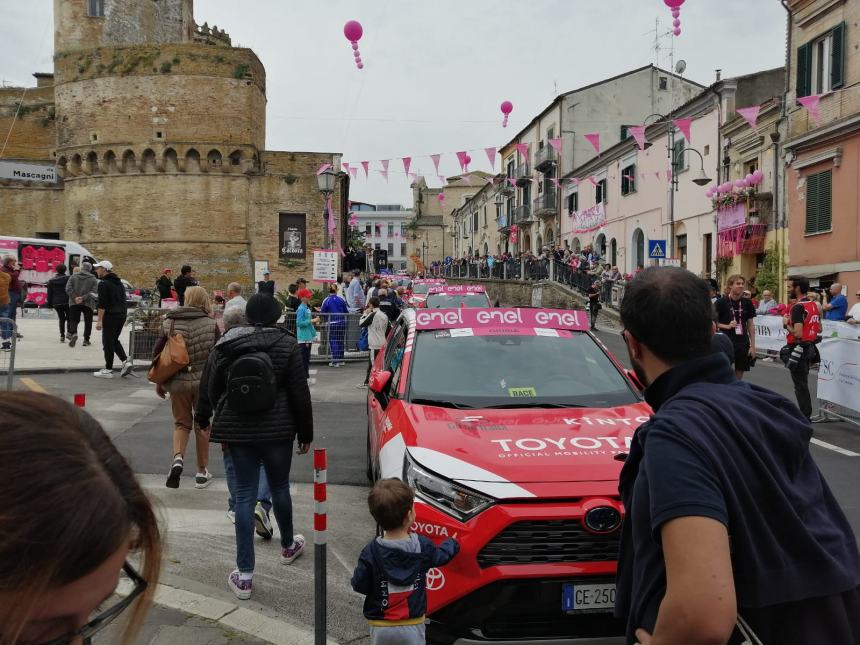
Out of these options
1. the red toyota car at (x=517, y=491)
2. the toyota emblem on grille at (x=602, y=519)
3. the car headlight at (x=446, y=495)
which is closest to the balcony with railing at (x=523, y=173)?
the red toyota car at (x=517, y=491)

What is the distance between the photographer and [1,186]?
153 ft

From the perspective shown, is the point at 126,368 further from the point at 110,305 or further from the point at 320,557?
the point at 320,557

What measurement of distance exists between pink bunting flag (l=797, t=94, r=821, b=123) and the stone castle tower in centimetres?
2594

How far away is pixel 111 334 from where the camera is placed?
13453 mm

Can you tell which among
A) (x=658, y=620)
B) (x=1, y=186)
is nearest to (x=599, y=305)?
(x=658, y=620)

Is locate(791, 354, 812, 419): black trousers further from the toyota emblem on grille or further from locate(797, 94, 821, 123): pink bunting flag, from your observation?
locate(797, 94, 821, 123): pink bunting flag

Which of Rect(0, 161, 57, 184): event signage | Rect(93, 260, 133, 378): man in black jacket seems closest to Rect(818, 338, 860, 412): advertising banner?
Rect(93, 260, 133, 378): man in black jacket

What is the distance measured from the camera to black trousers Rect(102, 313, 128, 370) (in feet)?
43.2

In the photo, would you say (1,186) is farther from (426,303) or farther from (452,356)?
(452,356)

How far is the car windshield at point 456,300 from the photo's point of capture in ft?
64.8

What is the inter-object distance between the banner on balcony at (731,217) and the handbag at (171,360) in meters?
24.0

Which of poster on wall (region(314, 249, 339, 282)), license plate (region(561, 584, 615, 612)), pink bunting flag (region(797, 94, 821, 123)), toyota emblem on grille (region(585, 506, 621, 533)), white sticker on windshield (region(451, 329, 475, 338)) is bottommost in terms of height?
license plate (region(561, 584, 615, 612))

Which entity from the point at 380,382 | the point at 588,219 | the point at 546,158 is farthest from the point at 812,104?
the point at 546,158

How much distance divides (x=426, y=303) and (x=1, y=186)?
37780mm
